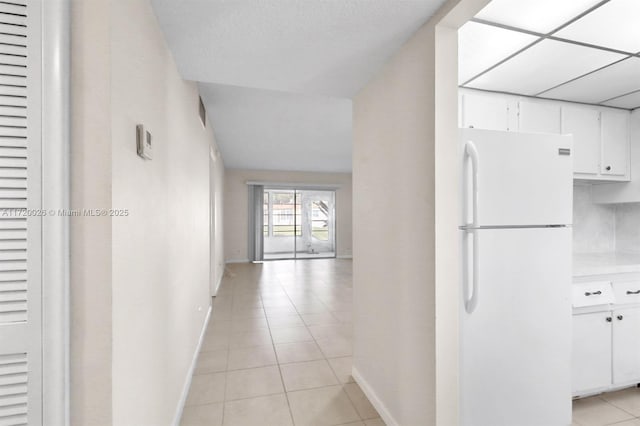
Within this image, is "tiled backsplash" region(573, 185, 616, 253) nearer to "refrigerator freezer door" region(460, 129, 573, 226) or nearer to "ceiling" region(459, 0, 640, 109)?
"ceiling" region(459, 0, 640, 109)

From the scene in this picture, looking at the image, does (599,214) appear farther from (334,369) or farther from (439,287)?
(334,369)

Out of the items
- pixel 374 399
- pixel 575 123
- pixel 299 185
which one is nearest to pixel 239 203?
pixel 299 185

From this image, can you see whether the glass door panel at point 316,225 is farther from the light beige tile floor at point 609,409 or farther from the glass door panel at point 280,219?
the light beige tile floor at point 609,409

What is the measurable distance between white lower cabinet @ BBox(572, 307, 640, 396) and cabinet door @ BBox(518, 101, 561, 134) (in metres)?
1.42

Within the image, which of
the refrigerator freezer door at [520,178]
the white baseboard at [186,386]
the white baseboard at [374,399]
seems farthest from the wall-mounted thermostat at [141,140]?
the white baseboard at [374,399]

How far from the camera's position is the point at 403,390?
1664mm

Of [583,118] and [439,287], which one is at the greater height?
[583,118]

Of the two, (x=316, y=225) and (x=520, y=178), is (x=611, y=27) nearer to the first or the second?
(x=520, y=178)

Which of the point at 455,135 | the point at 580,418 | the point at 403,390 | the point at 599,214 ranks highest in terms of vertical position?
the point at 455,135

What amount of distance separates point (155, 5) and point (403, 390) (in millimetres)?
2335

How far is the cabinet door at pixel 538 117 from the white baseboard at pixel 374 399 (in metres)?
2.27

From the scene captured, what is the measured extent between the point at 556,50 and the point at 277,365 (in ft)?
10.1

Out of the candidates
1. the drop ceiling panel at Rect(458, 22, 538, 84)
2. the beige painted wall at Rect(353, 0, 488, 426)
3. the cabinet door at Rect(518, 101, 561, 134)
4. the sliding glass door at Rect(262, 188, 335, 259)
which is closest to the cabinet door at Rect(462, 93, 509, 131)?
the cabinet door at Rect(518, 101, 561, 134)

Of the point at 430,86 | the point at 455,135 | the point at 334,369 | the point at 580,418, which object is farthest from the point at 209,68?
the point at 580,418
